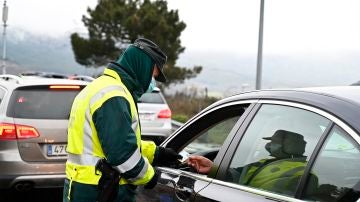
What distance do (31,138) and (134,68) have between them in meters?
3.37

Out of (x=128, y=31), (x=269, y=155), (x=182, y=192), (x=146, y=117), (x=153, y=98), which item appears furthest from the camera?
(x=128, y=31)

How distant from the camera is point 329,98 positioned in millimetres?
2645

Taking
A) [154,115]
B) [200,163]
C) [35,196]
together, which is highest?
[200,163]

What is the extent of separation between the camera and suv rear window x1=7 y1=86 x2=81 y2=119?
6.57 metres

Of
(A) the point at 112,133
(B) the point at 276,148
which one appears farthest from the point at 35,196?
(B) the point at 276,148

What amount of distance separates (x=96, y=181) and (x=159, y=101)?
29.2 ft

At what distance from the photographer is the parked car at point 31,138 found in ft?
20.6

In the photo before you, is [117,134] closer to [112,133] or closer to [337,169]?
[112,133]

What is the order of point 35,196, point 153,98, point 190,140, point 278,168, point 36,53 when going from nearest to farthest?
1. point 278,168
2. point 190,140
3. point 35,196
4. point 153,98
5. point 36,53

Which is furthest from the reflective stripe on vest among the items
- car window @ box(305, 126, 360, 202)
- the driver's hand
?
car window @ box(305, 126, 360, 202)

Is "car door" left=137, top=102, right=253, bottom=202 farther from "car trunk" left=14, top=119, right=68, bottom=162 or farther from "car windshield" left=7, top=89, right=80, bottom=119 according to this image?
"car windshield" left=7, top=89, right=80, bottom=119

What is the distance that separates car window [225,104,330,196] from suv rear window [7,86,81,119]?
4010 mm

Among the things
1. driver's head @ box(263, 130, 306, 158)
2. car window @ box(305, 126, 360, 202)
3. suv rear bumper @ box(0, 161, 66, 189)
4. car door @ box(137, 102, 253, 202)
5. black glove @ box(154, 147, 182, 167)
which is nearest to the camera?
car window @ box(305, 126, 360, 202)

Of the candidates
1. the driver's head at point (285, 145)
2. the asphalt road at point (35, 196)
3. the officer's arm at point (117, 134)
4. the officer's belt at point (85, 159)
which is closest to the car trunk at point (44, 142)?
the asphalt road at point (35, 196)
